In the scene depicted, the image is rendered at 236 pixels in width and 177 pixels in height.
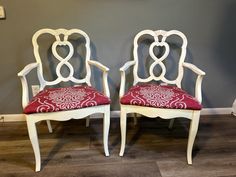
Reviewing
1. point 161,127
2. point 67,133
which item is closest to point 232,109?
point 161,127

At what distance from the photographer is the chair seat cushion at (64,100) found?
1.48m

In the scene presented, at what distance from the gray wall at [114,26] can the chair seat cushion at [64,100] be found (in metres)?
0.55

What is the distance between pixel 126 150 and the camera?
72.9 inches

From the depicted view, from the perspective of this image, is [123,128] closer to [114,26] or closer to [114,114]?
[114,114]

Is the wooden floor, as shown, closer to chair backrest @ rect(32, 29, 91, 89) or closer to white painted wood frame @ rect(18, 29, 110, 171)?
white painted wood frame @ rect(18, 29, 110, 171)

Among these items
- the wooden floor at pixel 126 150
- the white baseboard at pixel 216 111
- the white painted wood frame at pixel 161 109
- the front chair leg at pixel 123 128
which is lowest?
the wooden floor at pixel 126 150

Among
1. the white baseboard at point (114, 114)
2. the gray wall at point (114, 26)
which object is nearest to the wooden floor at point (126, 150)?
the white baseboard at point (114, 114)

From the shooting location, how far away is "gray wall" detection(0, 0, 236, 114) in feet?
6.31

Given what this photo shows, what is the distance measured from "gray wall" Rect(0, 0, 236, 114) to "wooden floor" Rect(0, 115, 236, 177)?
0.42 meters

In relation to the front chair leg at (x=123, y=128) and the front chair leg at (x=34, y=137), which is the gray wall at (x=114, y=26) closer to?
the front chair leg at (x=123, y=128)

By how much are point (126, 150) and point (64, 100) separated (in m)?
0.68

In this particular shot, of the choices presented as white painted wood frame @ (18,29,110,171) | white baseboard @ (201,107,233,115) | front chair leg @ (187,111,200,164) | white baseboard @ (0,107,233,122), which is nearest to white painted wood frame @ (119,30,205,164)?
front chair leg @ (187,111,200,164)

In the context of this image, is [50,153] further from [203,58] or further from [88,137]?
[203,58]

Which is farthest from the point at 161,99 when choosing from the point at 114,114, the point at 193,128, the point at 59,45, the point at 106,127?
the point at 59,45
